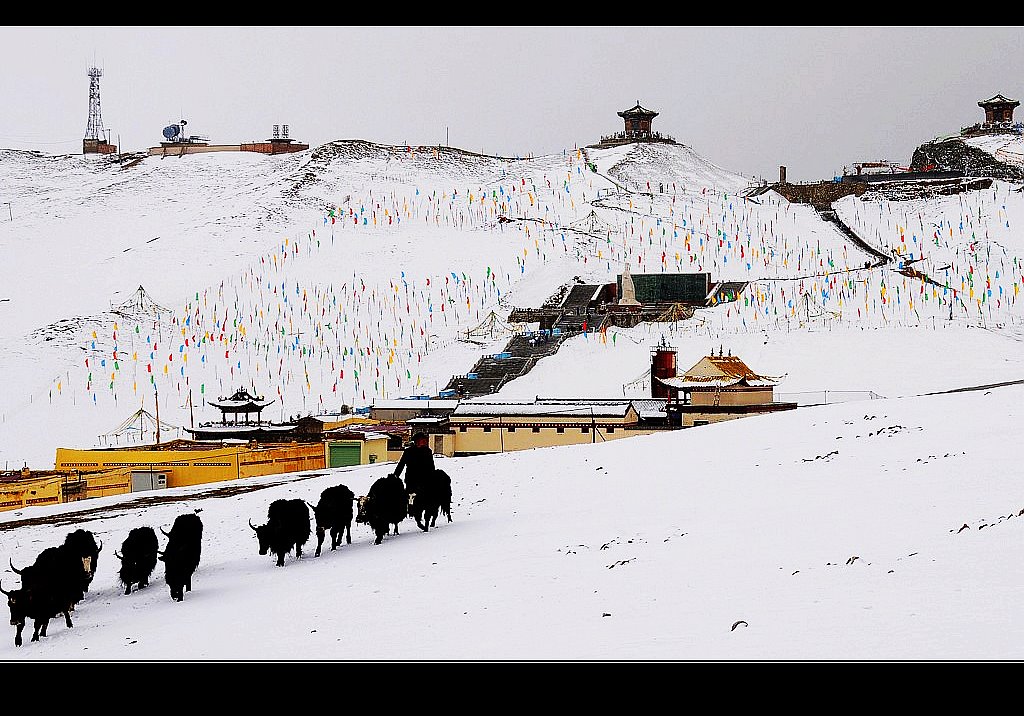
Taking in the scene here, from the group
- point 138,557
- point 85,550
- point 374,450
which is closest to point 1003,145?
point 374,450

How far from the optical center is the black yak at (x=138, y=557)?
41.6ft

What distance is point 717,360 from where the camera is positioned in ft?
141

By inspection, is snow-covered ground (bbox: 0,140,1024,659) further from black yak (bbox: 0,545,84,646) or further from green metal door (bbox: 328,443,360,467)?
green metal door (bbox: 328,443,360,467)

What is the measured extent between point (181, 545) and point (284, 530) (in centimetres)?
145

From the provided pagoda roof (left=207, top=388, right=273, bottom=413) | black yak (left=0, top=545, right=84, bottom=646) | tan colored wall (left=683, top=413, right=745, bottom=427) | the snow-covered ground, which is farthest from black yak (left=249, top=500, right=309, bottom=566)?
pagoda roof (left=207, top=388, right=273, bottom=413)

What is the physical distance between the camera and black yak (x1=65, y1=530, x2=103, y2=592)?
12.1 m

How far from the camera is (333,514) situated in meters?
13.6

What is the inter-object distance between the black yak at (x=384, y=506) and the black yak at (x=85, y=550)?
2910 millimetres

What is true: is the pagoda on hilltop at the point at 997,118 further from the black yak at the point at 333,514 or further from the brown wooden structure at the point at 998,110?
the black yak at the point at 333,514

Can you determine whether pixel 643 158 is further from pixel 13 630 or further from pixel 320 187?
pixel 13 630

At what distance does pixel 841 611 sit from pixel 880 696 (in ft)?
4.19

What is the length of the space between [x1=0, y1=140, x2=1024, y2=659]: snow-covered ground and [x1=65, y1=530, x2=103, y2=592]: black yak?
0.32 meters

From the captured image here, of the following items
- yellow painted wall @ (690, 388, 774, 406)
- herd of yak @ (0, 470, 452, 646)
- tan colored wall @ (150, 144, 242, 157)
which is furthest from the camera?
tan colored wall @ (150, 144, 242, 157)

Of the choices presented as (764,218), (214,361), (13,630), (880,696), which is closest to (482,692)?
(880,696)
